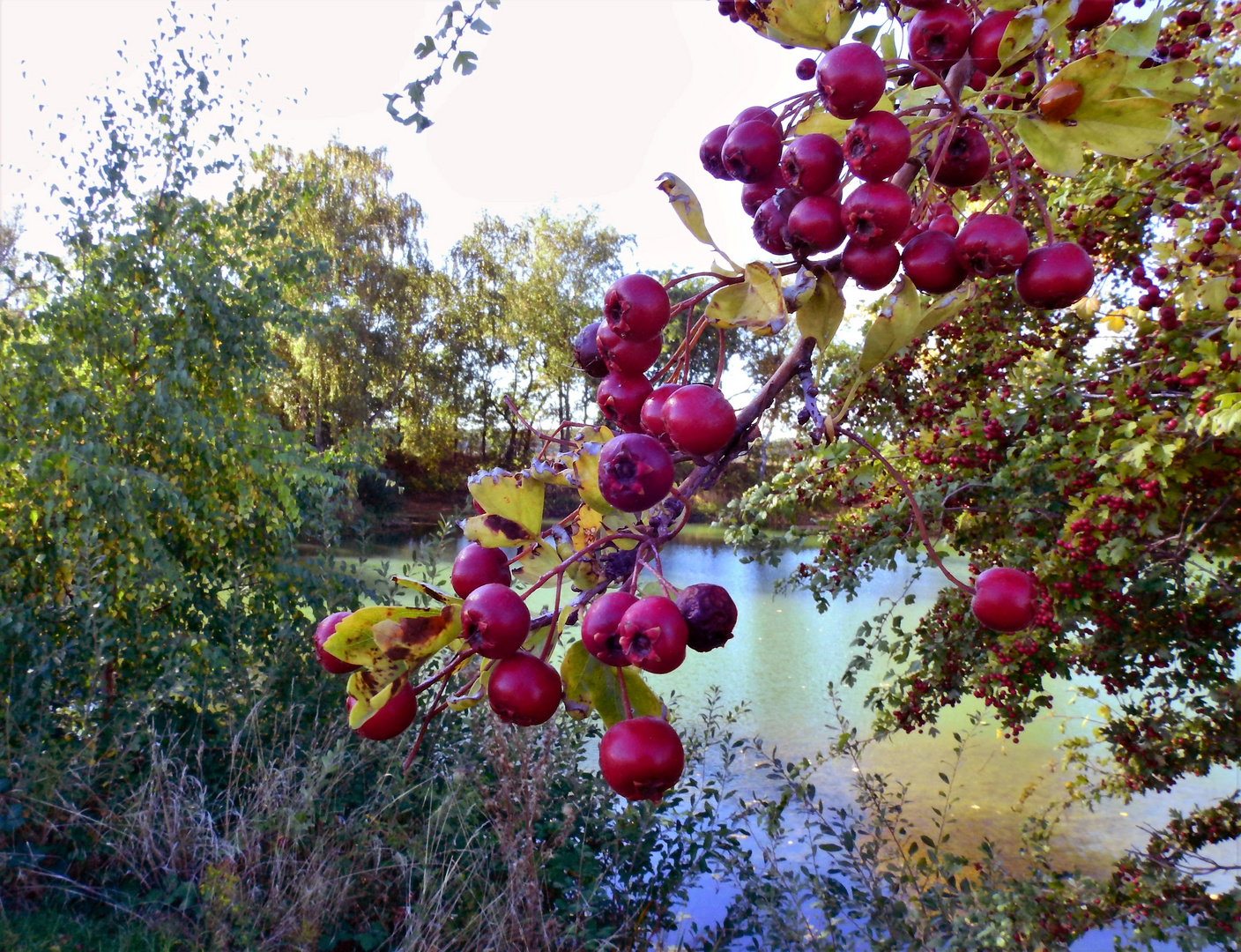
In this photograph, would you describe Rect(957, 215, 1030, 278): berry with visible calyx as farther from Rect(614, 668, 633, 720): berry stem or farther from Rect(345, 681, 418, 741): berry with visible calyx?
Rect(345, 681, 418, 741): berry with visible calyx

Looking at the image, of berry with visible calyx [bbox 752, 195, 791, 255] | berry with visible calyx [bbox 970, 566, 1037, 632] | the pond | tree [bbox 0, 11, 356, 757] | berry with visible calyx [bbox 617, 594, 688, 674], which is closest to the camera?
berry with visible calyx [bbox 617, 594, 688, 674]

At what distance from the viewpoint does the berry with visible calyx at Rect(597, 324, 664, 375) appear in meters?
0.59

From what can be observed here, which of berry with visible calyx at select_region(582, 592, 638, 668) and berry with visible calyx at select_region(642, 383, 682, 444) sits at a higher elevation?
berry with visible calyx at select_region(642, 383, 682, 444)

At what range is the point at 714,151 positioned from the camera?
0.65 m

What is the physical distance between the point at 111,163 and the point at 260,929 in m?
3.55

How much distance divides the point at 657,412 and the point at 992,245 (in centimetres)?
27

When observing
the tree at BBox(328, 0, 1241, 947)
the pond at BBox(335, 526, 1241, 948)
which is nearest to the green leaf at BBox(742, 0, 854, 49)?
the tree at BBox(328, 0, 1241, 947)

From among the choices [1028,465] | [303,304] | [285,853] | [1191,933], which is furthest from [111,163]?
[1191,933]

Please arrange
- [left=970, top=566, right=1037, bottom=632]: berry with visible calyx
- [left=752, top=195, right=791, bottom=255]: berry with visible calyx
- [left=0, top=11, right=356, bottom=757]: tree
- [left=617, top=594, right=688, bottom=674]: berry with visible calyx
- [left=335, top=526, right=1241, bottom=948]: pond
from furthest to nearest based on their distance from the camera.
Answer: [left=335, top=526, right=1241, bottom=948]: pond, [left=0, top=11, right=356, bottom=757]: tree, [left=970, top=566, right=1037, bottom=632]: berry with visible calyx, [left=752, top=195, right=791, bottom=255]: berry with visible calyx, [left=617, top=594, right=688, bottom=674]: berry with visible calyx

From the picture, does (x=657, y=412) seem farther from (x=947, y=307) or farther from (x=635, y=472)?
(x=947, y=307)

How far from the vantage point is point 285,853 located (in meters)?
2.75

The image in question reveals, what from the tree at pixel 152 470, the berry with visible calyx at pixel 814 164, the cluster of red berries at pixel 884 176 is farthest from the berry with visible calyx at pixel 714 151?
the tree at pixel 152 470

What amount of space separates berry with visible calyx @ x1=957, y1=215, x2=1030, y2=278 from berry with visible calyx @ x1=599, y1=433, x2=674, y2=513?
0.28 m

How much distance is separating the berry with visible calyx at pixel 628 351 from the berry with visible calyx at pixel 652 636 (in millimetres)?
196
